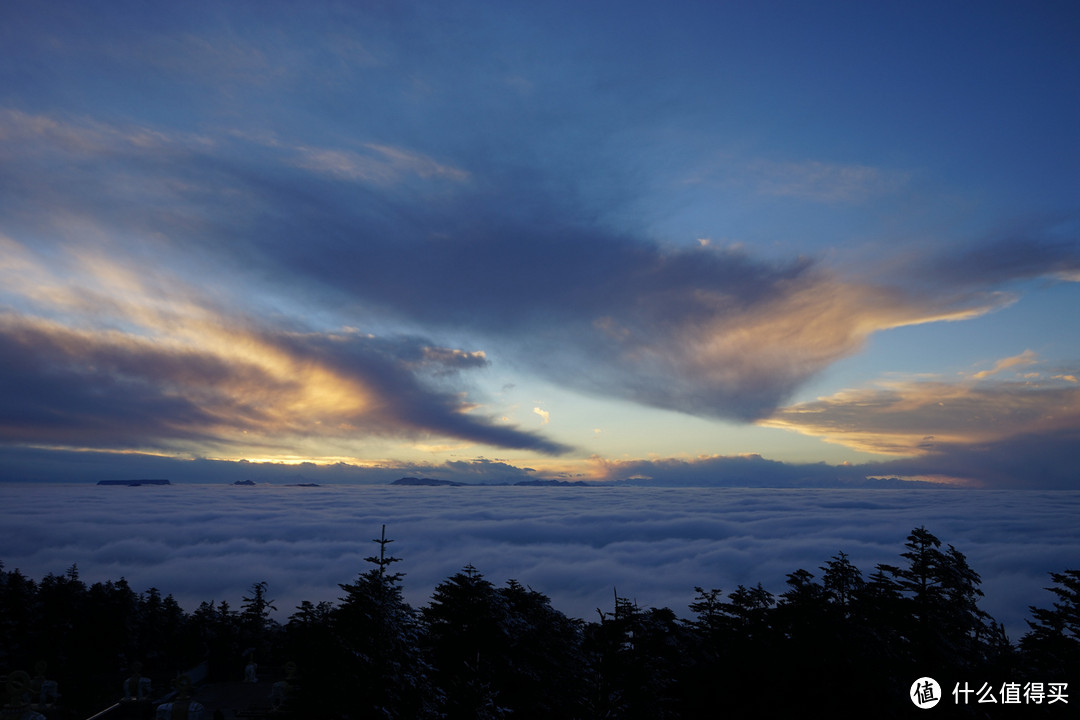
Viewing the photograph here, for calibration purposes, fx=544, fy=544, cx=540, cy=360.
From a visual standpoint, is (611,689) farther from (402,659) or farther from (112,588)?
(112,588)

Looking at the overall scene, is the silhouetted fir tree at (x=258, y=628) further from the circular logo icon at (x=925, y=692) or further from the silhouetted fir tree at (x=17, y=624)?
the circular logo icon at (x=925, y=692)

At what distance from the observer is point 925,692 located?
25.2 meters

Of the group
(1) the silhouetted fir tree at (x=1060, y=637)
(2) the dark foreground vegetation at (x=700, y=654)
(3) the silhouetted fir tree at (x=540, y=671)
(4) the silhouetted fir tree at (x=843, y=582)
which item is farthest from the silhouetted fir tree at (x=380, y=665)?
(1) the silhouetted fir tree at (x=1060, y=637)

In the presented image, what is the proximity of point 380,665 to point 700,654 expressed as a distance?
89.3ft

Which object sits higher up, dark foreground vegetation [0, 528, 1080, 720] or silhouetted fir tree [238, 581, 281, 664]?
dark foreground vegetation [0, 528, 1080, 720]

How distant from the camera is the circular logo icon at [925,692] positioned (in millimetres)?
25000

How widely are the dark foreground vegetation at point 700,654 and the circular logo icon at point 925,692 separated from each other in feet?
1.54

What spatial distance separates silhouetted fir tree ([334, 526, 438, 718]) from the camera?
2091cm

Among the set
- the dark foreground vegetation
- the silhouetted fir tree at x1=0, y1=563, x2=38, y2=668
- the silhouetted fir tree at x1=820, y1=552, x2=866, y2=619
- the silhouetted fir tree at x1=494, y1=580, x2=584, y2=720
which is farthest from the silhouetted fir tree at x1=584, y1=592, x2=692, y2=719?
the silhouetted fir tree at x1=0, y1=563, x2=38, y2=668

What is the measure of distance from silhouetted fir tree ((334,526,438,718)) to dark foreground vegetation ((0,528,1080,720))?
0.18 ft

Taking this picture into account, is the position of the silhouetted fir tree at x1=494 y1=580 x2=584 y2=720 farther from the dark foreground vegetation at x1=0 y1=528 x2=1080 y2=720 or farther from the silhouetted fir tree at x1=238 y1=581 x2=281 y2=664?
A: the silhouetted fir tree at x1=238 y1=581 x2=281 y2=664

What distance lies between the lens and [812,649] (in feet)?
99.7

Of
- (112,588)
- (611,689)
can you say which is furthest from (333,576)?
(611,689)

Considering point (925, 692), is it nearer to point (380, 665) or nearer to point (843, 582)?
point (843, 582)
